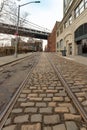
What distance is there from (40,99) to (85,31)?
24602 millimetres

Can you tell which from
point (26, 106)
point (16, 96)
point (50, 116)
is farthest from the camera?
point (16, 96)

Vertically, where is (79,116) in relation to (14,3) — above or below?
below

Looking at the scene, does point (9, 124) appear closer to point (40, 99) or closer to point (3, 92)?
point (40, 99)

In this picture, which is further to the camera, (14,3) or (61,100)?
(14,3)

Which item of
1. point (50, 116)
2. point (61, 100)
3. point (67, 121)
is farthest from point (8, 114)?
point (61, 100)

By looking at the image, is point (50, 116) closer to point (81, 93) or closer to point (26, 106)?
point (26, 106)

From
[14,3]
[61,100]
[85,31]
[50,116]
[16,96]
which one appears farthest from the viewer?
[14,3]

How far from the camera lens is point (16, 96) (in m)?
5.85

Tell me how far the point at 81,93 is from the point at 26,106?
2.18 m

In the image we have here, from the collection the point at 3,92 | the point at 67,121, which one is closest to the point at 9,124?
the point at 67,121

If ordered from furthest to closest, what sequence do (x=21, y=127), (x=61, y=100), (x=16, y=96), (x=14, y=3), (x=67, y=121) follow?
(x=14, y=3) → (x=16, y=96) → (x=61, y=100) → (x=67, y=121) → (x=21, y=127)

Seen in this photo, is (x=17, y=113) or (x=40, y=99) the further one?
(x=40, y=99)

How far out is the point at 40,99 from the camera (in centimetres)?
552

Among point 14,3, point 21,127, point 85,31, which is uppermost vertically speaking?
point 14,3
